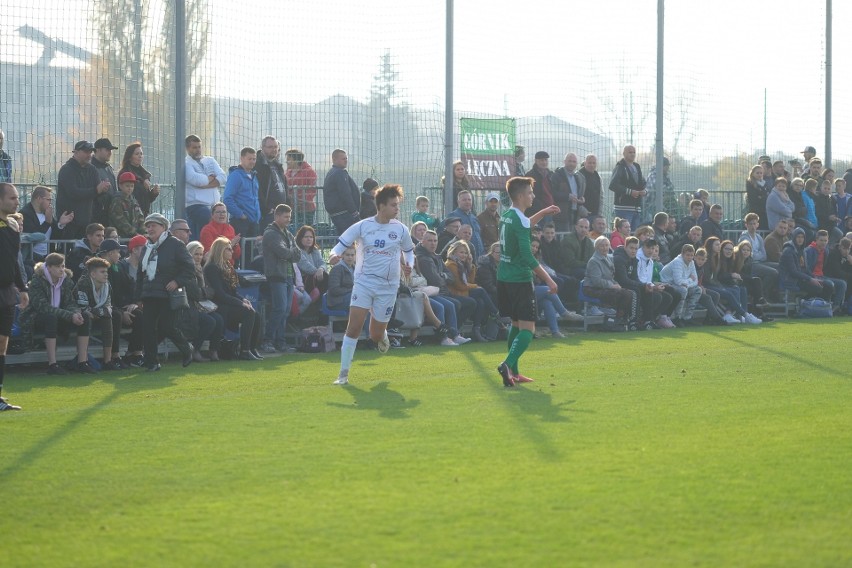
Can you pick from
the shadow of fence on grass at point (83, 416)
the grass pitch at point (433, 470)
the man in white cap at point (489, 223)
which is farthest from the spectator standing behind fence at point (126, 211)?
the man in white cap at point (489, 223)

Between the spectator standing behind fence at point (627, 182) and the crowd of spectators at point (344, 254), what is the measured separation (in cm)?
3

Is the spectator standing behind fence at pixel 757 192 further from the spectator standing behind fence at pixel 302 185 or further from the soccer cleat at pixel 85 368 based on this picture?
the soccer cleat at pixel 85 368

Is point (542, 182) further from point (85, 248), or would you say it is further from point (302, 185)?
point (85, 248)

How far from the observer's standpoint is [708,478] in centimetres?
712

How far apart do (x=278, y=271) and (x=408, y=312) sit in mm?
2116

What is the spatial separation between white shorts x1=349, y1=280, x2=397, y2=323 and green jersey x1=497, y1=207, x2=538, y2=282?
130cm

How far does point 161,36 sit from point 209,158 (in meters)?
1.80

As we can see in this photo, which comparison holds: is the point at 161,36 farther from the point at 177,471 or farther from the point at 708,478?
the point at 708,478

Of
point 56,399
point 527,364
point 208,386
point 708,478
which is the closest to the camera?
point 708,478

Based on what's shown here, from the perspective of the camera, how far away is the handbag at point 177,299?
13938mm

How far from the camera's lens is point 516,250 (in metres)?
12.0

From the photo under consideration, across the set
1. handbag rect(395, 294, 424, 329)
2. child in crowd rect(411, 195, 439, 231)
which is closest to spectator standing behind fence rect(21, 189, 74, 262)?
handbag rect(395, 294, 424, 329)

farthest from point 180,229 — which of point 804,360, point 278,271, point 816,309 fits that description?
point 816,309

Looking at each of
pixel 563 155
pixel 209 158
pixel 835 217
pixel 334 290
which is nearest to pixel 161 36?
pixel 209 158
